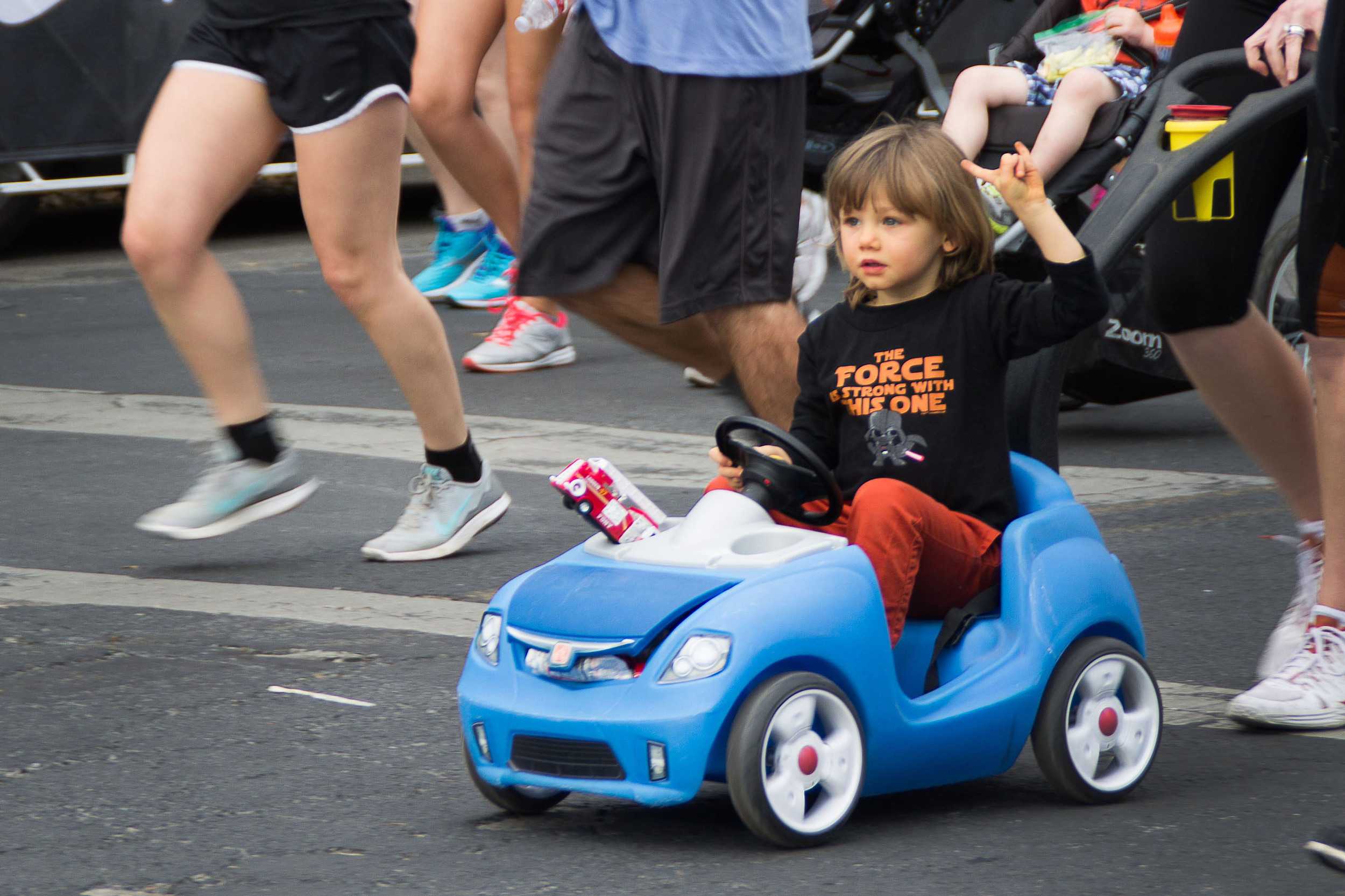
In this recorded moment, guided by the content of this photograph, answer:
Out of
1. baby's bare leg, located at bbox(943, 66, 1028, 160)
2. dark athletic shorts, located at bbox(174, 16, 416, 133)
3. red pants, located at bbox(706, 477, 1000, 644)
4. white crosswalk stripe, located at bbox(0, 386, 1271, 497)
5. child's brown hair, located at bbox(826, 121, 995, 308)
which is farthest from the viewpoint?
baby's bare leg, located at bbox(943, 66, 1028, 160)

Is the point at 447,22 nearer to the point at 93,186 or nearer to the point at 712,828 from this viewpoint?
the point at 712,828

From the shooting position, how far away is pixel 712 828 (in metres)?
2.95

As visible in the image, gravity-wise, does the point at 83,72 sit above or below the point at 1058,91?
below

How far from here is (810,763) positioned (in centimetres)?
278

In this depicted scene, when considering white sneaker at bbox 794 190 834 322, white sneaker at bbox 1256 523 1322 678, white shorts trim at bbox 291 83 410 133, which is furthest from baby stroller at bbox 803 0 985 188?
white sneaker at bbox 1256 523 1322 678

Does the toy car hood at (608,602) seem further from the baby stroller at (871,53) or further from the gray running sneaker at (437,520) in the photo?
the baby stroller at (871,53)

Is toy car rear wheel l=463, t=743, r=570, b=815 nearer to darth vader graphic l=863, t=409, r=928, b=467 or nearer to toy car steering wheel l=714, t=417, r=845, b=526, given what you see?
toy car steering wheel l=714, t=417, r=845, b=526

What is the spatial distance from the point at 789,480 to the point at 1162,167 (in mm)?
900

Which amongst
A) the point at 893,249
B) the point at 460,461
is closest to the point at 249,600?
the point at 460,461

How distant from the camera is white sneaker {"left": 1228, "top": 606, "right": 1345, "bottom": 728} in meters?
3.41

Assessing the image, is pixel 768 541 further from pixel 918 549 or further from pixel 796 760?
pixel 796 760

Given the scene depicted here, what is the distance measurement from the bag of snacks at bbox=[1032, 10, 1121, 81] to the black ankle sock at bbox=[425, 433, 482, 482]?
249cm

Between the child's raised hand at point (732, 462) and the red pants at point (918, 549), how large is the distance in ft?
0.30

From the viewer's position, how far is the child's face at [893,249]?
3.18 meters
